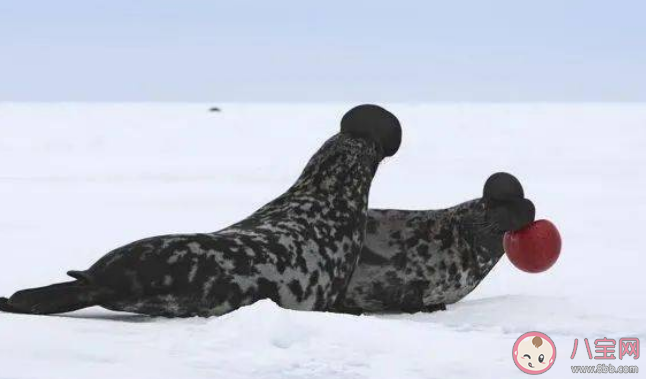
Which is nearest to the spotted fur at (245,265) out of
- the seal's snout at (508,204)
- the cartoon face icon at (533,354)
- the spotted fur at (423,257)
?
the spotted fur at (423,257)

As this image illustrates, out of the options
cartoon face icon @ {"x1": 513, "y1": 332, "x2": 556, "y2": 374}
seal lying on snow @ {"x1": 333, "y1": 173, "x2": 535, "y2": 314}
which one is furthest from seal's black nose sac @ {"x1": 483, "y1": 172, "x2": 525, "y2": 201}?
cartoon face icon @ {"x1": 513, "y1": 332, "x2": 556, "y2": 374}

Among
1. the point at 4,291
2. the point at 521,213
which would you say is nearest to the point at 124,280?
the point at 4,291

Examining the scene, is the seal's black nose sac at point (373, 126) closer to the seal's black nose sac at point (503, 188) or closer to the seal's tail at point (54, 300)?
the seal's black nose sac at point (503, 188)

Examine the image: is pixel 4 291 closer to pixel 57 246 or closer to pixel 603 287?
pixel 57 246

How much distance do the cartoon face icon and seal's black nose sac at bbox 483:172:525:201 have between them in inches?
64.7

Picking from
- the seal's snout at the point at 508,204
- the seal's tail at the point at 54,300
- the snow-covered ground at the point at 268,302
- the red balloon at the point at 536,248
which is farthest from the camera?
→ the seal's snout at the point at 508,204

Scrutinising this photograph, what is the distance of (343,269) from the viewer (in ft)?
13.2

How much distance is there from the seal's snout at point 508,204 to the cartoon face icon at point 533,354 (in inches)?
54.3

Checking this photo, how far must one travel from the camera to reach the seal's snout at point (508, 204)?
4.22 metres

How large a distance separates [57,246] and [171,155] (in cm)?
1135

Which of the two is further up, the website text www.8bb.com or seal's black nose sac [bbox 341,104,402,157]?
seal's black nose sac [bbox 341,104,402,157]

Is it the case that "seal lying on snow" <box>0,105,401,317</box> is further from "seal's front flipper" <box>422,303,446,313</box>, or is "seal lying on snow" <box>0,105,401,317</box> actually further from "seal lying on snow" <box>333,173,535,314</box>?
"seal's front flipper" <box>422,303,446,313</box>

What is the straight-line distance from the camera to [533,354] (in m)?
2.72

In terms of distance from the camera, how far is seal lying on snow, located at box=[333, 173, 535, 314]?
14.5 ft
